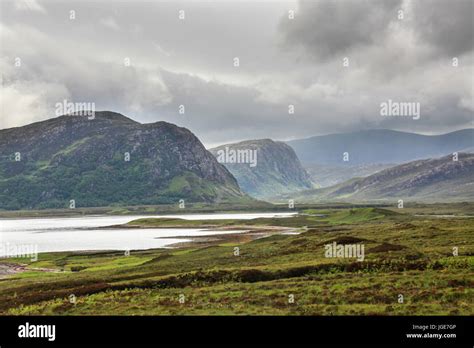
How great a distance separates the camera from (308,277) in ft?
205

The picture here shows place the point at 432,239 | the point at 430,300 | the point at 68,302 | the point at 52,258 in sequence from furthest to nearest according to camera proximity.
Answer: the point at 52,258 → the point at 432,239 → the point at 68,302 → the point at 430,300

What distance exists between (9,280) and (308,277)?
2063 inches

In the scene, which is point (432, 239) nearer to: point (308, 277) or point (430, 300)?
point (308, 277)

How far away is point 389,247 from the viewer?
81.4 m

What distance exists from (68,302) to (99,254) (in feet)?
229

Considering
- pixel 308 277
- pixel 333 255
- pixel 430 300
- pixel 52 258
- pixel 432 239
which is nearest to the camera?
pixel 430 300
